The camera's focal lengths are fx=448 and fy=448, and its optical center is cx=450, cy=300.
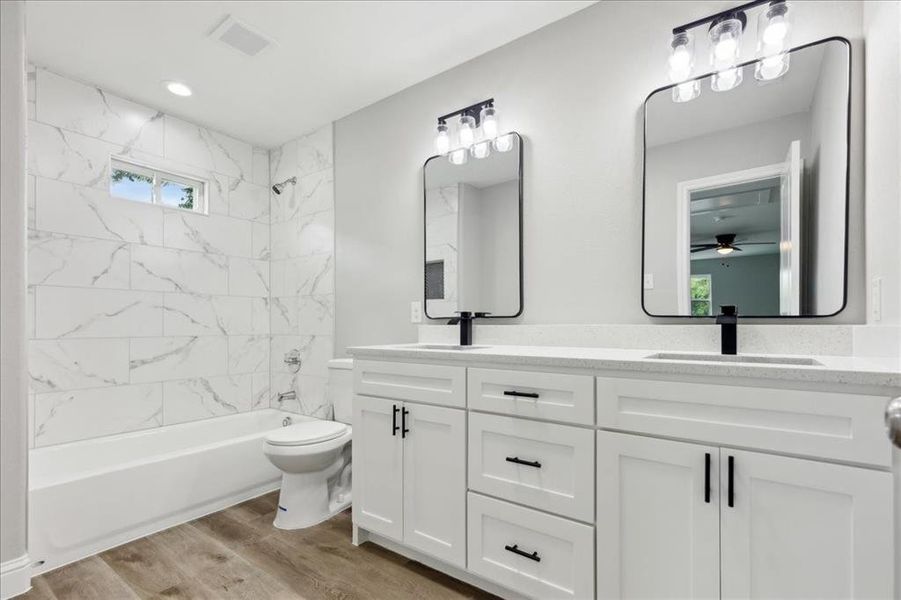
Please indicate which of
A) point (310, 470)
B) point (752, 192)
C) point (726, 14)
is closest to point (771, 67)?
point (726, 14)

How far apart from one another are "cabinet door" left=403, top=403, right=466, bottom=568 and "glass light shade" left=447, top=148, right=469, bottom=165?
53.8 inches

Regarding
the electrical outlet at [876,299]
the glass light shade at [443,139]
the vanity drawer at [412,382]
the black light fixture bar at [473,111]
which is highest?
the black light fixture bar at [473,111]

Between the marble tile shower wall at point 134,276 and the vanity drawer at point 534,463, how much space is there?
7.82 feet

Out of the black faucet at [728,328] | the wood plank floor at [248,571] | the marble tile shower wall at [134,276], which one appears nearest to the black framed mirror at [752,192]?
the black faucet at [728,328]

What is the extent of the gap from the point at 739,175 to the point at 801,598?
139 centimetres

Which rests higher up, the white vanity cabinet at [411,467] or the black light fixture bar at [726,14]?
the black light fixture bar at [726,14]

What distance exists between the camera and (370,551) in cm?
209

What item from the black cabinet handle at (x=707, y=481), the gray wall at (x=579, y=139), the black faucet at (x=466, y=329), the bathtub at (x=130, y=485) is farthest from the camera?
the black faucet at (x=466, y=329)

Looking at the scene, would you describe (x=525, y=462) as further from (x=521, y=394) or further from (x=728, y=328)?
(x=728, y=328)

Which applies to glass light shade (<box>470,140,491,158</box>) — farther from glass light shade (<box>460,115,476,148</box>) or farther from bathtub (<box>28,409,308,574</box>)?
bathtub (<box>28,409,308,574</box>)

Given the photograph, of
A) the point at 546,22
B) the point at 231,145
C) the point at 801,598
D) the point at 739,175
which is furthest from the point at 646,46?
the point at 231,145

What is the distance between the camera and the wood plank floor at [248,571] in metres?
1.78

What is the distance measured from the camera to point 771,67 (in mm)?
1657

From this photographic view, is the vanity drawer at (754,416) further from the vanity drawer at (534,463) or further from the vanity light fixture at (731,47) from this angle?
the vanity light fixture at (731,47)
